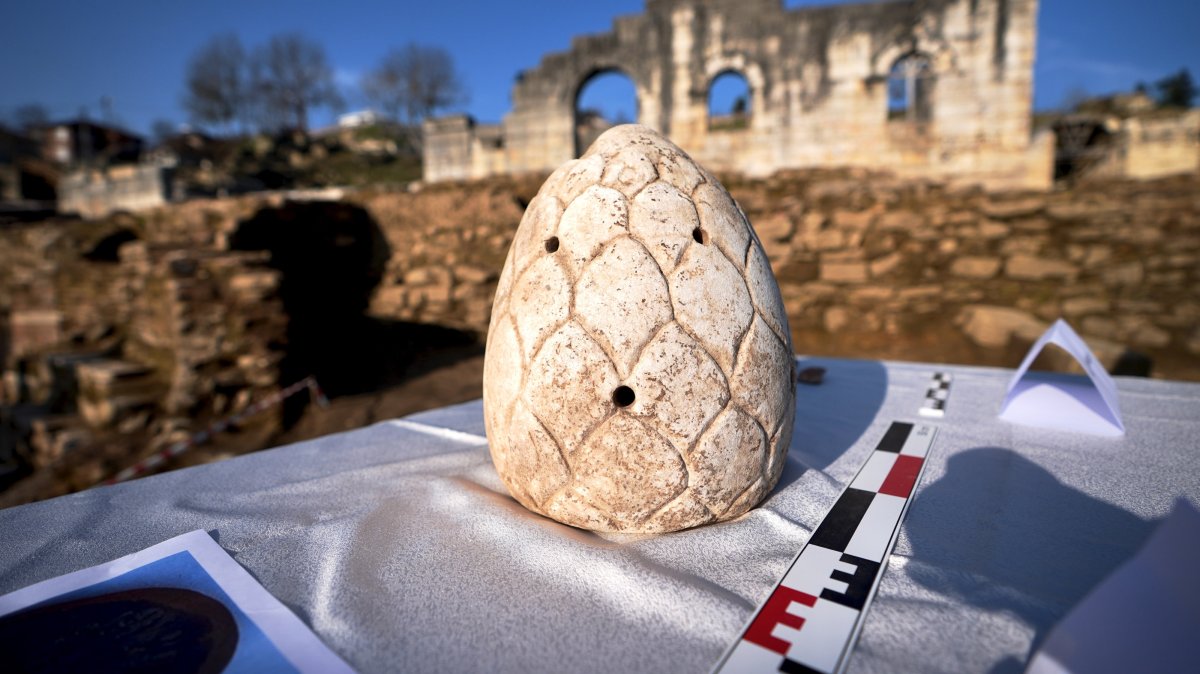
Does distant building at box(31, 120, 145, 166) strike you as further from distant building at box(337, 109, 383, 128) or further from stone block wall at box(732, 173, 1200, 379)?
stone block wall at box(732, 173, 1200, 379)

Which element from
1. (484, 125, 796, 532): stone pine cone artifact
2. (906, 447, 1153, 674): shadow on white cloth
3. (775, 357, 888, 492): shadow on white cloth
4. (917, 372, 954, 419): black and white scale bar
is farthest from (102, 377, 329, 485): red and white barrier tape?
(917, 372, 954, 419): black and white scale bar

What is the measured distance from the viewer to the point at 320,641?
40.4 inches

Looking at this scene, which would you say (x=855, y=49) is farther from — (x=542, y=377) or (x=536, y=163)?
(x=542, y=377)

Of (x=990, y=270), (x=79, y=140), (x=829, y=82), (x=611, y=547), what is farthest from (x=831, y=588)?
(x=79, y=140)

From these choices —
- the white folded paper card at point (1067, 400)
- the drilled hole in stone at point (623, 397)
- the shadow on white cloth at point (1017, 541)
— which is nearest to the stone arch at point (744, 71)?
the white folded paper card at point (1067, 400)

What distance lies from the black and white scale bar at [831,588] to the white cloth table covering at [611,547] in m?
0.03

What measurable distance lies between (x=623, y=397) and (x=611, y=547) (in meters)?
0.39

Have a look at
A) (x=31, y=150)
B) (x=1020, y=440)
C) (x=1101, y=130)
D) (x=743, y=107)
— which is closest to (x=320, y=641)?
(x=1020, y=440)

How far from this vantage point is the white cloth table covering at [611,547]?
1.02 metres

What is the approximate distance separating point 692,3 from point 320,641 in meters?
10.5

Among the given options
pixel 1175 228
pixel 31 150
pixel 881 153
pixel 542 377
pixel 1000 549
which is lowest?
pixel 1000 549

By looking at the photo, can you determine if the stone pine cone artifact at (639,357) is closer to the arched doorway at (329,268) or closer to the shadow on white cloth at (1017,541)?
the shadow on white cloth at (1017,541)

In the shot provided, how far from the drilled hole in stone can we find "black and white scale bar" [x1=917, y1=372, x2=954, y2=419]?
1719 mm

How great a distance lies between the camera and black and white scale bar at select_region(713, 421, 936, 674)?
0.96 m
